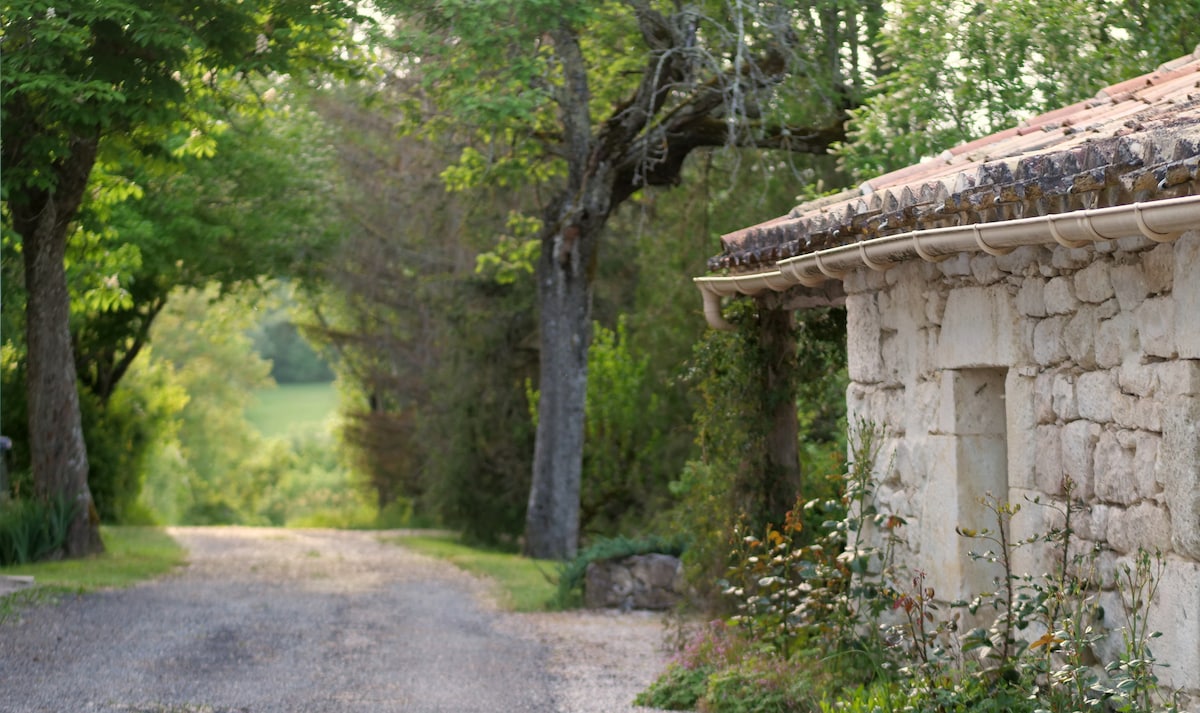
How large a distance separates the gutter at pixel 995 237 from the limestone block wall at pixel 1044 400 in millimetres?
198

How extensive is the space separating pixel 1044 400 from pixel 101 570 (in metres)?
9.81

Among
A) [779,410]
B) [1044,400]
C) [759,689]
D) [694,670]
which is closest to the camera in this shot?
[1044,400]

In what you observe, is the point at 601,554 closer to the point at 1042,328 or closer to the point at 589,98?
the point at 589,98

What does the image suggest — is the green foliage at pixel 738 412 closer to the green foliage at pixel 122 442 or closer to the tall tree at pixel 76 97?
the tall tree at pixel 76 97

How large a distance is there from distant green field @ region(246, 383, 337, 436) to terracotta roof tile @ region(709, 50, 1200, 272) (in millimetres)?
50279

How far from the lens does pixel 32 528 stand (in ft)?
41.3

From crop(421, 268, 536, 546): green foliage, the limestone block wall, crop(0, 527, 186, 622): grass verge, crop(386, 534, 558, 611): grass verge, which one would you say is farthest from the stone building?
crop(421, 268, 536, 546): green foliage

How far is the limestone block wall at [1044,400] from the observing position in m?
4.28

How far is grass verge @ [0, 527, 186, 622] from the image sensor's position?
10.0 m

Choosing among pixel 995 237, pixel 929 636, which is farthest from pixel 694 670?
pixel 995 237

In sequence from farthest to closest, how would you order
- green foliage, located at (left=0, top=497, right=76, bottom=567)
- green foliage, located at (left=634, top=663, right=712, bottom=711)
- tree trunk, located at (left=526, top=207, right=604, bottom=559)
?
tree trunk, located at (left=526, top=207, right=604, bottom=559)
green foliage, located at (left=0, top=497, right=76, bottom=567)
green foliage, located at (left=634, top=663, right=712, bottom=711)

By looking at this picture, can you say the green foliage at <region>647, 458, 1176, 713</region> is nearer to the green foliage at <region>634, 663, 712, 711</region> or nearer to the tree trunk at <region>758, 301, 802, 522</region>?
the green foliage at <region>634, 663, 712, 711</region>

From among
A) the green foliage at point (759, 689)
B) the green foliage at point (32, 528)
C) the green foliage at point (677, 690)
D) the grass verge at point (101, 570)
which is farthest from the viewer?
the green foliage at point (32, 528)

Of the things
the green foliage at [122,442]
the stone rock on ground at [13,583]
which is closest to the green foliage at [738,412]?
the stone rock on ground at [13,583]
